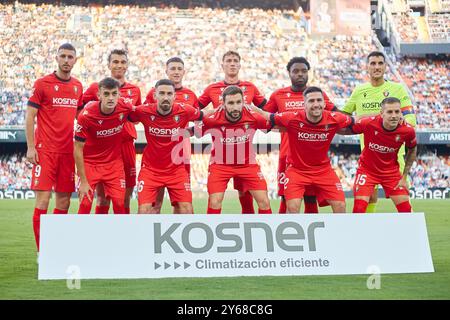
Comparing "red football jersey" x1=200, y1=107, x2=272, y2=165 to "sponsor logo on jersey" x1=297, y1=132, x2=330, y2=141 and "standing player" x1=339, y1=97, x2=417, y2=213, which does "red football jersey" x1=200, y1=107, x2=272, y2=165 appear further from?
"standing player" x1=339, y1=97, x2=417, y2=213

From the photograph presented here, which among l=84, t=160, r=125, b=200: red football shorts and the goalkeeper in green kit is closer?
l=84, t=160, r=125, b=200: red football shorts

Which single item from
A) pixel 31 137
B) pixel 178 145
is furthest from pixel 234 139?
pixel 31 137

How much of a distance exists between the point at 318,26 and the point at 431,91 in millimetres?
6460

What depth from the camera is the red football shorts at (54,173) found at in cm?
745

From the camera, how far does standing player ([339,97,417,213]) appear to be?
306 inches

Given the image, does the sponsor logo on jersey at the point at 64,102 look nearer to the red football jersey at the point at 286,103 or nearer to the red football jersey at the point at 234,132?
the red football jersey at the point at 234,132

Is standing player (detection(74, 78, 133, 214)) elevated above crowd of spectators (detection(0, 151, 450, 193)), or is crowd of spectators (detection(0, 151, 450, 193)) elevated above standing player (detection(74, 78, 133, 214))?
standing player (detection(74, 78, 133, 214))

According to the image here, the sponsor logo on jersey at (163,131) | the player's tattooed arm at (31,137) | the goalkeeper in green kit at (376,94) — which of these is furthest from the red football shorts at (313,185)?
the player's tattooed arm at (31,137)

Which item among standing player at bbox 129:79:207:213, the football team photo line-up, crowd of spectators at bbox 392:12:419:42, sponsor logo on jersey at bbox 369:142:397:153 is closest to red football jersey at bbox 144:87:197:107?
the football team photo line-up

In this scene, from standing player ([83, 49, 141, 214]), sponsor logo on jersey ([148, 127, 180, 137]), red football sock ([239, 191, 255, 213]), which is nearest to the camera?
sponsor logo on jersey ([148, 127, 180, 137])

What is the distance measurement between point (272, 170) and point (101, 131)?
21.6m

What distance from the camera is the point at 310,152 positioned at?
25.6 ft

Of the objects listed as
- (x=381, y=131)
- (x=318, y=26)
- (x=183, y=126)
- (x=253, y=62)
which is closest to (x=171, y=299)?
(x=183, y=126)

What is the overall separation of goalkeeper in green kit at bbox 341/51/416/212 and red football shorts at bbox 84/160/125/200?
3.02m
